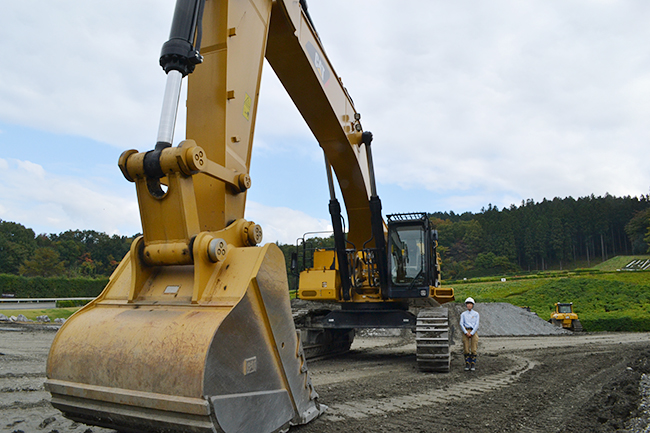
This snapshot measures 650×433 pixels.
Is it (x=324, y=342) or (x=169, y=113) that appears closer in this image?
(x=169, y=113)

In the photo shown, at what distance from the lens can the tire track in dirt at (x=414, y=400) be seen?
503 centimetres

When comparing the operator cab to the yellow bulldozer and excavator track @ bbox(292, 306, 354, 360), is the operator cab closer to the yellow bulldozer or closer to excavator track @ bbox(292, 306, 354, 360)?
excavator track @ bbox(292, 306, 354, 360)

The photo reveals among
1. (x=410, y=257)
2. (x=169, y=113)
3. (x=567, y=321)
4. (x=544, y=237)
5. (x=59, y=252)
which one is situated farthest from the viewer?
(x=544, y=237)

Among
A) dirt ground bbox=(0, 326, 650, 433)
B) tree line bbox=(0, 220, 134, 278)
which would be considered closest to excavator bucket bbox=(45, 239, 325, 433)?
dirt ground bbox=(0, 326, 650, 433)

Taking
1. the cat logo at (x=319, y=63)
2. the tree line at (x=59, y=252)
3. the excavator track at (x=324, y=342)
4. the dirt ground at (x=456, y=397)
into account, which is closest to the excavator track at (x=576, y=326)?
the dirt ground at (x=456, y=397)

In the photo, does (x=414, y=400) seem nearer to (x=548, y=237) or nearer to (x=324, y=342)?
(x=324, y=342)

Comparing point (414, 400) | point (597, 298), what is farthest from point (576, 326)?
point (414, 400)

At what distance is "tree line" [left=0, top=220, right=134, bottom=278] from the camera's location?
49.4m

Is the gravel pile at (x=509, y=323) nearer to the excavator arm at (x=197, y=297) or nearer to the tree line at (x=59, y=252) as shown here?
the excavator arm at (x=197, y=297)

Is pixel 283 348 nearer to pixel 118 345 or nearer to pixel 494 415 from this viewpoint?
pixel 118 345

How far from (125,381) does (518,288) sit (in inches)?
1569

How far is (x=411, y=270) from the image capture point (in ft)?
30.8

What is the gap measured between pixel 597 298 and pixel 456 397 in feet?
94.5

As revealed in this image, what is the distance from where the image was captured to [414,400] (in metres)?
5.93
